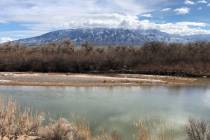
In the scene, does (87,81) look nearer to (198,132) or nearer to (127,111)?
(127,111)

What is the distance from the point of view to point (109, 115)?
21.6 metres

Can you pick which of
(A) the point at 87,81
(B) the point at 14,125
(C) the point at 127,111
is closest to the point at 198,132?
(B) the point at 14,125

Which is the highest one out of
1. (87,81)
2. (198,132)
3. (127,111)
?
(198,132)

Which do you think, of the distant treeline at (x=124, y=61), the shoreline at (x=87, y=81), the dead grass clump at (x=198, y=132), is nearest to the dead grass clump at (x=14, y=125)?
the dead grass clump at (x=198, y=132)

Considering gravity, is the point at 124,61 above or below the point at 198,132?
below

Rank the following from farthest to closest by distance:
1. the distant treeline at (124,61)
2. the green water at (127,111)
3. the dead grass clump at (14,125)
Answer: the distant treeline at (124,61) < the green water at (127,111) < the dead grass clump at (14,125)

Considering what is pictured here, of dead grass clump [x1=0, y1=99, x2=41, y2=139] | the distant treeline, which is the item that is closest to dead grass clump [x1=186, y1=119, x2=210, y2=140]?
dead grass clump [x1=0, y1=99, x2=41, y2=139]

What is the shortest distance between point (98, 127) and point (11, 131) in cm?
550

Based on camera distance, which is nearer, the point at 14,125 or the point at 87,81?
the point at 14,125

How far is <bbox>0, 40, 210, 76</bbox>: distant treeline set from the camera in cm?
6988

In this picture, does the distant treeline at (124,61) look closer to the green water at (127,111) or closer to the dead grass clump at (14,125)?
the green water at (127,111)

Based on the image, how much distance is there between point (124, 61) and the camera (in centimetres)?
7525

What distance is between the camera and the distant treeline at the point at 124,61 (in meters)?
69.9

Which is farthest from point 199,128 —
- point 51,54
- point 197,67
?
point 51,54
